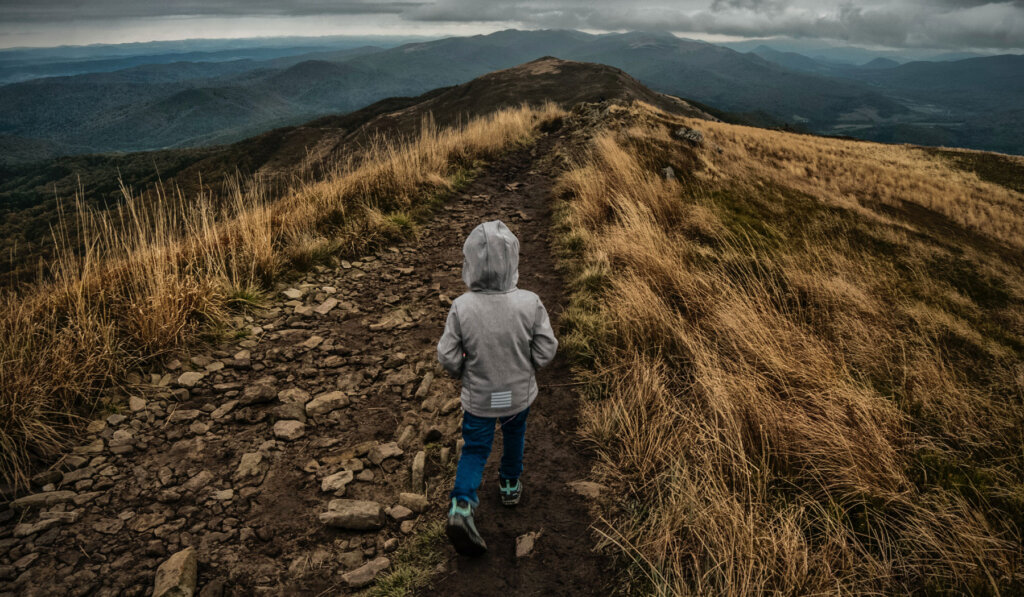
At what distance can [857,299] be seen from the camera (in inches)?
155

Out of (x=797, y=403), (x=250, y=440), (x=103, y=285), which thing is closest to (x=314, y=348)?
(x=250, y=440)

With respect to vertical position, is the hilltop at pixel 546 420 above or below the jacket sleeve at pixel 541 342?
below

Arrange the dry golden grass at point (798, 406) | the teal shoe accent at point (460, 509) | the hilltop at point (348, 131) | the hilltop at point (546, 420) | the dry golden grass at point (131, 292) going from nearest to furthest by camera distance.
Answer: the dry golden grass at point (798, 406) → the hilltop at point (546, 420) → the teal shoe accent at point (460, 509) → the dry golden grass at point (131, 292) → the hilltop at point (348, 131)

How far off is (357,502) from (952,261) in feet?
26.8

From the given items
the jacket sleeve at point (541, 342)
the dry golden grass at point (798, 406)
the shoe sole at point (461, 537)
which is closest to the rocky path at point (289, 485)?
the shoe sole at point (461, 537)

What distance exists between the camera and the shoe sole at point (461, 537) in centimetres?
211

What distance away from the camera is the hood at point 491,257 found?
229cm

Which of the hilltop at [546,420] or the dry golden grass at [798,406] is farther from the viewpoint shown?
the hilltop at [546,420]

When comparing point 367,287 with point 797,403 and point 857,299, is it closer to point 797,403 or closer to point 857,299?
point 797,403

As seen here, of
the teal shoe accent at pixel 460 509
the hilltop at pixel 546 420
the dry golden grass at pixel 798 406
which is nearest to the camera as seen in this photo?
the dry golden grass at pixel 798 406

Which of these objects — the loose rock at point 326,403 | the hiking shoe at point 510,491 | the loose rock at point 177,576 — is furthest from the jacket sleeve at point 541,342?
the loose rock at point 177,576

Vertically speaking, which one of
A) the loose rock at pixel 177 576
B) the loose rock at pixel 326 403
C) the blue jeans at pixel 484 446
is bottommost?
the loose rock at pixel 177 576

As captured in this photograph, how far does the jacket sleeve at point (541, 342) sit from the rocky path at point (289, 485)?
0.75 metres

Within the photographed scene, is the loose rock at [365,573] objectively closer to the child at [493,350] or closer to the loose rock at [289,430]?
the child at [493,350]
